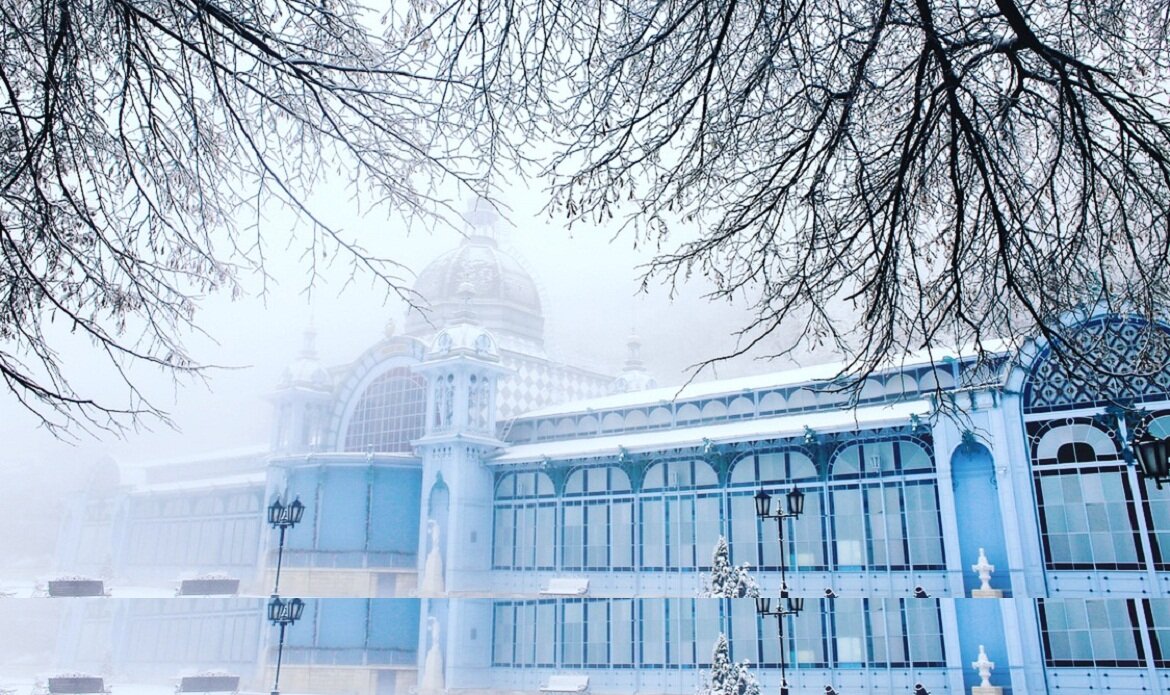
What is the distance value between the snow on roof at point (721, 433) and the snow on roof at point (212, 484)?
11.5 metres

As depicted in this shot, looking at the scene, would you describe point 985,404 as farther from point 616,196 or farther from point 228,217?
point 228,217

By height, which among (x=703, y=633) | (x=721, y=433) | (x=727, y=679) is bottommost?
(x=727, y=679)

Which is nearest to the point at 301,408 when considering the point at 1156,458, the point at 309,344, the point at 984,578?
the point at 309,344

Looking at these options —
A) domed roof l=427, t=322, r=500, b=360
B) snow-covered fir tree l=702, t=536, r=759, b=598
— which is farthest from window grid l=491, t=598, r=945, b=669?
domed roof l=427, t=322, r=500, b=360

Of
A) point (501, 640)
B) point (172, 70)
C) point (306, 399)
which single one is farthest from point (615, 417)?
point (172, 70)

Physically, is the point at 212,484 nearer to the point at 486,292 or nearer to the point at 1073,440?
the point at 486,292

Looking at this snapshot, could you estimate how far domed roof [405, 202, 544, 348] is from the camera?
3303 cm

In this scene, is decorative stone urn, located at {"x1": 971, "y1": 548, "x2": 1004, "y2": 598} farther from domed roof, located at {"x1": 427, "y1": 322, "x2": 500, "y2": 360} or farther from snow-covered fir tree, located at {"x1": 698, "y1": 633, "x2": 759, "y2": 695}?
domed roof, located at {"x1": 427, "y1": 322, "x2": 500, "y2": 360}

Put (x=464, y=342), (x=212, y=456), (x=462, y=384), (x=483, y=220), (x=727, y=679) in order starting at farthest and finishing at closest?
(x=212, y=456) → (x=483, y=220) → (x=464, y=342) → (x=462, y=384) → (x=727, y=679)

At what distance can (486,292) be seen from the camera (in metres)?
33.4

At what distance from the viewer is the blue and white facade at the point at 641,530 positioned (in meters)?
16.0

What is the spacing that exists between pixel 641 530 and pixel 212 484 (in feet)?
63.8

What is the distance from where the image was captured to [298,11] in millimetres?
4758

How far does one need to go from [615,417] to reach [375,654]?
10280 millimetres
